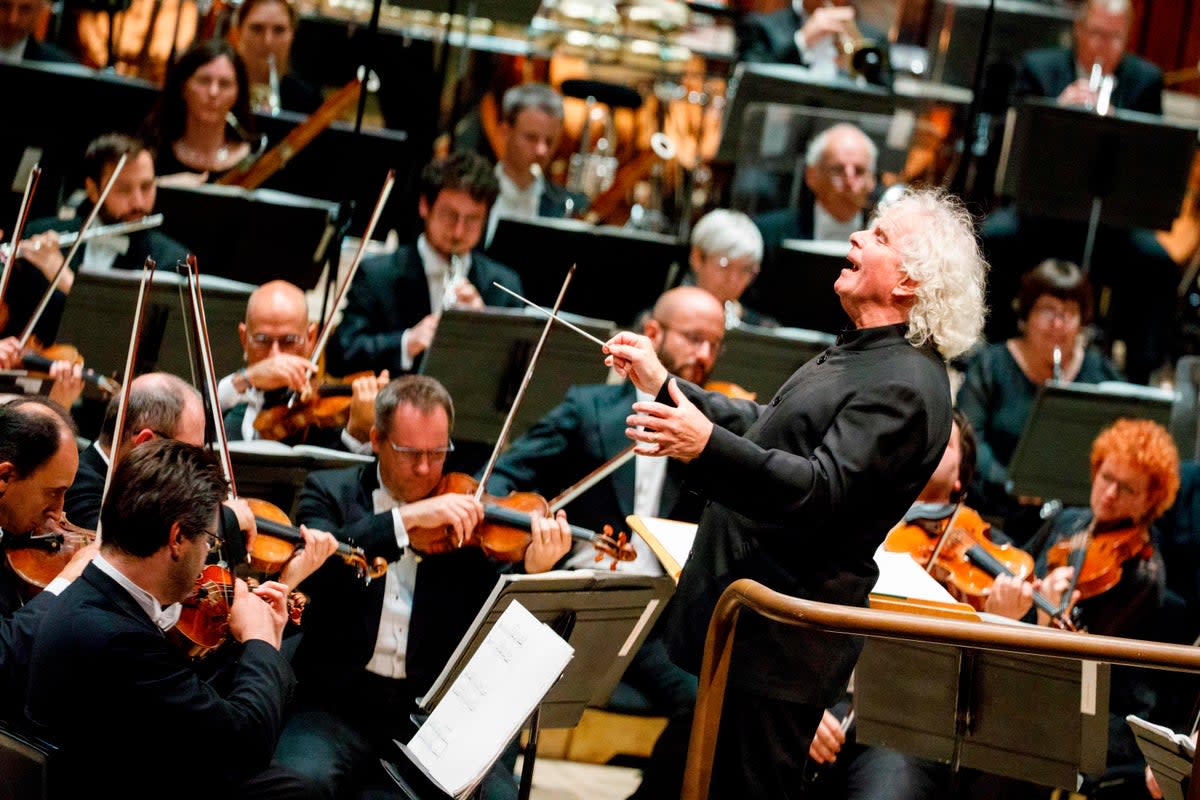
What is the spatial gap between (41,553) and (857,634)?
1.50m

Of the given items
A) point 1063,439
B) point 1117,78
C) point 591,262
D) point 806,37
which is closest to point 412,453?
point 591,262

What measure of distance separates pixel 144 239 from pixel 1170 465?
294 cm

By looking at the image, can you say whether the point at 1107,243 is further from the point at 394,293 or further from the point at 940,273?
the point at 940,273

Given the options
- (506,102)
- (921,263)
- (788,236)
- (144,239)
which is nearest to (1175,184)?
(788,236)

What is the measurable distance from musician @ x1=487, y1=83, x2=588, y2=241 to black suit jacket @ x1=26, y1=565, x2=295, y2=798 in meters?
2.99

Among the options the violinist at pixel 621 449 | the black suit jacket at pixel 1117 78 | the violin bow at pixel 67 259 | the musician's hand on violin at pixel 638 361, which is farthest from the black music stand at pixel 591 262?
the musician's hand on violin at pixel 638 361

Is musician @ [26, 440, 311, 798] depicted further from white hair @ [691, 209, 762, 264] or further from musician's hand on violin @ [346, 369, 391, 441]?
white hair @ [691, 209, 762, 264]

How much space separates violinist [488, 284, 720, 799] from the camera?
3975 millimetres

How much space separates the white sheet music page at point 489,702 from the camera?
260cm

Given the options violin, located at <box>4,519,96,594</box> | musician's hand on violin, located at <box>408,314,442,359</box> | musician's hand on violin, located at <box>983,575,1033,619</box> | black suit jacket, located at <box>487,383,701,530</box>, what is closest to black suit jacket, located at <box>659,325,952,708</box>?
musician's hand on violin, located at <box>983,575,1033,619</box>

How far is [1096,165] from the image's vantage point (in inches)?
212

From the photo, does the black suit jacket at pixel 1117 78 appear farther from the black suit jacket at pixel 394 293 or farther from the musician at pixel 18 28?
the musician at pixel 18 28

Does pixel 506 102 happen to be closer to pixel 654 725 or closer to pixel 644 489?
pixel 644 489

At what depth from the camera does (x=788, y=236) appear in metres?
5.51
